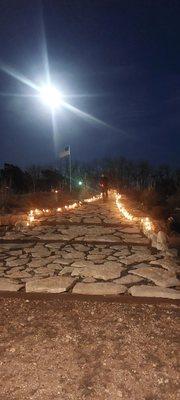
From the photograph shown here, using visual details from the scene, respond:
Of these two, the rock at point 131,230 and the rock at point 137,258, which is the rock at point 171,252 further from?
the rock at point 131,230

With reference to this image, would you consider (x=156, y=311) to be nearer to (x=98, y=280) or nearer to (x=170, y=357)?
(x=170, y=357)

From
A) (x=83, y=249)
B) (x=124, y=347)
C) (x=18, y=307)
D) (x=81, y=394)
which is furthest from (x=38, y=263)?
(x=81, y=394)

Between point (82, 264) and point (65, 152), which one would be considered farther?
point (65, 152)

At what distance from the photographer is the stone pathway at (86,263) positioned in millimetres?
4222

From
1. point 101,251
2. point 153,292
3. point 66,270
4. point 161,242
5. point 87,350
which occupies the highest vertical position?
point 161,242

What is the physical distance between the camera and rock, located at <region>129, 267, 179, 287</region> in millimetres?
4348

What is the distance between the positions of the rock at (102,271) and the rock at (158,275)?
26 centimetres

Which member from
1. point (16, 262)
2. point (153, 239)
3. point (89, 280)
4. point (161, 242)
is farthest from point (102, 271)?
point (153, 239)

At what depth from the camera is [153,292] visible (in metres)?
4.02

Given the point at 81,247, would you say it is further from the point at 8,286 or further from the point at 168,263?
the point at 8,286

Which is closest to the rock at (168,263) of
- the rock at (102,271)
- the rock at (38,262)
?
the rock at (102,271)

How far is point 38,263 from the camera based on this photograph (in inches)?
210

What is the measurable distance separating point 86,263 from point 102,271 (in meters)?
0.51

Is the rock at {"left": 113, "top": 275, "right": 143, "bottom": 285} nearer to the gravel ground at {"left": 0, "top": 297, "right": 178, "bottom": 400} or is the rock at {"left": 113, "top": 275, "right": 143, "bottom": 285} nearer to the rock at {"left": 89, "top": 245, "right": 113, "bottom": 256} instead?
the gravel ground at {"left": 0, "top": 297, "right": 178, "bottom": 400}
